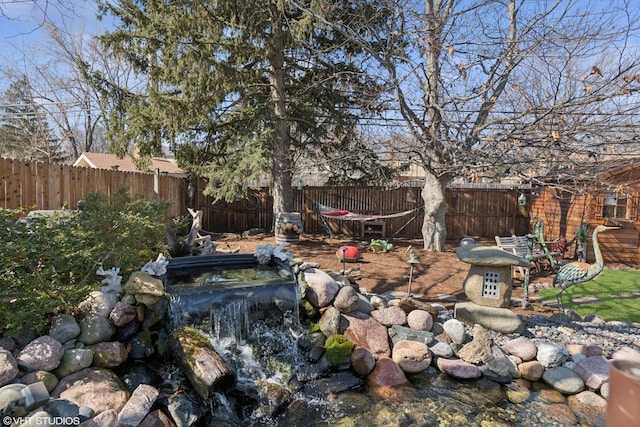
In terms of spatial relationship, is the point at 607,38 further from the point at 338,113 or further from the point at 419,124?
the point at 338,113

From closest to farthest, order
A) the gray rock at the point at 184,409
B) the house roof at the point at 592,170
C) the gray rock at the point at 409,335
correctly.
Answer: the gray rock at the point at 184,409 < the gray rock at the point at 409,335 < the house roof at the point at 592,170

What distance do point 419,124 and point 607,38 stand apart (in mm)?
2253

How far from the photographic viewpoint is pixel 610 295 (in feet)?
18.3

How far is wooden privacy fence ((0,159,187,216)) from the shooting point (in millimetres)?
4531

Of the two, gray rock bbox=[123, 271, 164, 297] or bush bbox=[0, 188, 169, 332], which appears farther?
gray rock bbox=[123, 271, 164, 297]

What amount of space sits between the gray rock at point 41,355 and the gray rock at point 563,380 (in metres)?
4.17

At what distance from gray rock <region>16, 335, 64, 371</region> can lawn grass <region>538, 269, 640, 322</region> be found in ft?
18.7

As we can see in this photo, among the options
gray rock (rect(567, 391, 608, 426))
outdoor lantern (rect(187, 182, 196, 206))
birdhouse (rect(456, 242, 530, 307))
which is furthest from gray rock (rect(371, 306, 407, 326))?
outdoor lantern (rect(187, 182, 196, 206))

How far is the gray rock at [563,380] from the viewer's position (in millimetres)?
3369

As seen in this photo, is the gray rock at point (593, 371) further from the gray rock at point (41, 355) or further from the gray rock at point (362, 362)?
the gray rock at point (41, 355)

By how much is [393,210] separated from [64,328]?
27.9ft

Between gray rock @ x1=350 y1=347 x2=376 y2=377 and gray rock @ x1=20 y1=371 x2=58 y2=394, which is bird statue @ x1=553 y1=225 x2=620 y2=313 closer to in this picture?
gray rock @ x1=350 y1=347 x2=376 y2=377

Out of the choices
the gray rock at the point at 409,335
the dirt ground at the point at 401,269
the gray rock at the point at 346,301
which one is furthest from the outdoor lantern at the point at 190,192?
the gray rock at the point at 409,335

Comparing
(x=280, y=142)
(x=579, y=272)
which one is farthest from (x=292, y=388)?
(x=280, y=142)
